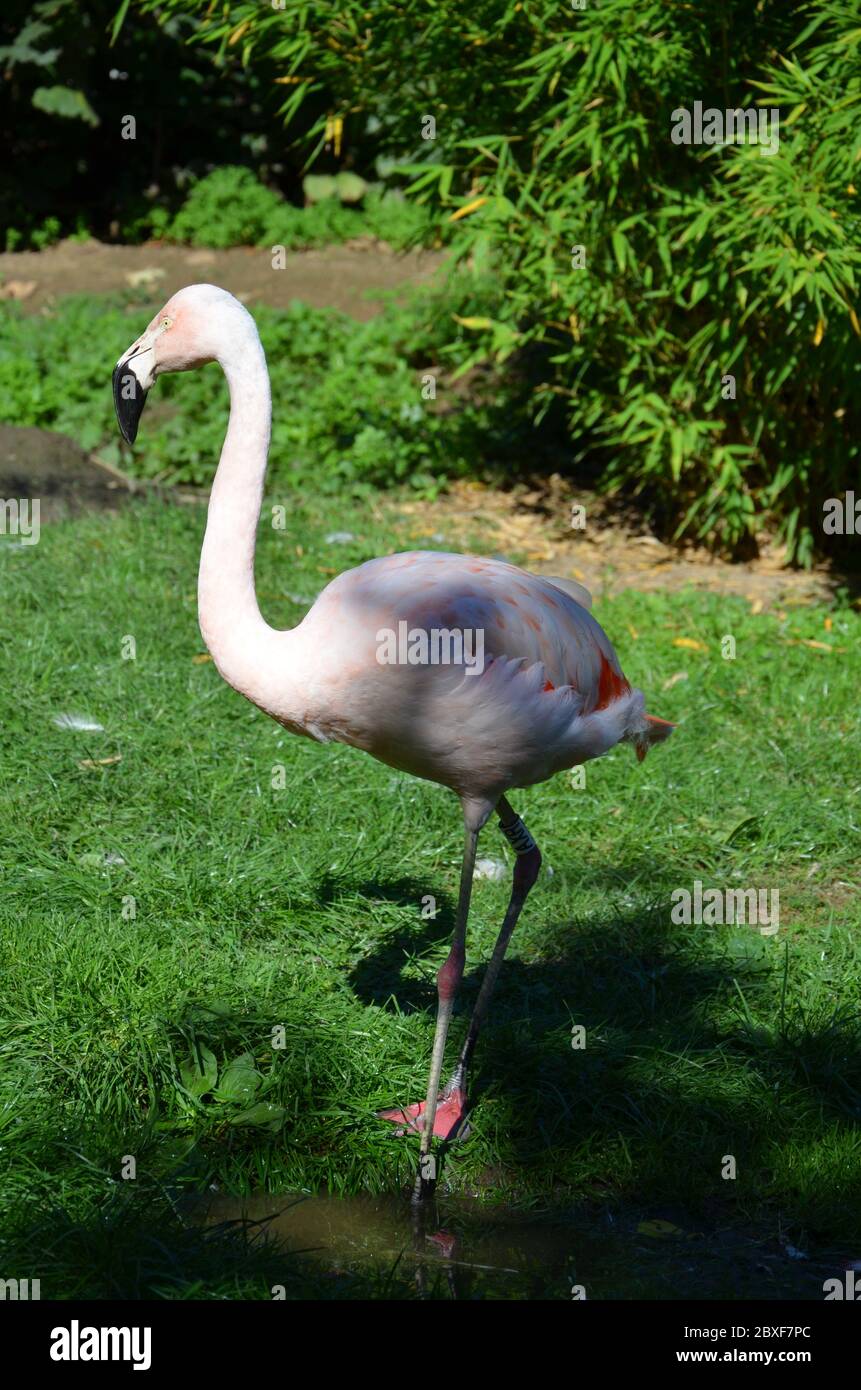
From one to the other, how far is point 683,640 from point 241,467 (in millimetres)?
3597

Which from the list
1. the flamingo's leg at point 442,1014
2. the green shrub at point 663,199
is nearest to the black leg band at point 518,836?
the flamingo's leg at point 442,1014


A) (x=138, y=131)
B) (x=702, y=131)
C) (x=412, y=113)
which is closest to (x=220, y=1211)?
(x=702, y=131)

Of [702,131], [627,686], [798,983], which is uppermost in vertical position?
[702,131]

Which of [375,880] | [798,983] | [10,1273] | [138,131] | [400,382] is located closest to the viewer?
[10,1273]

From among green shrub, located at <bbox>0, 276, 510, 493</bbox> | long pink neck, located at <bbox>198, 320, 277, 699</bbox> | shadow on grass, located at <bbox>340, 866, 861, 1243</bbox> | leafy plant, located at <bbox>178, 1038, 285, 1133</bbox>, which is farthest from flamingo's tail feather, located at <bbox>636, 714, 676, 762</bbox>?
green shrub, located at <bbox>0, 276, 510, 493</bbox>

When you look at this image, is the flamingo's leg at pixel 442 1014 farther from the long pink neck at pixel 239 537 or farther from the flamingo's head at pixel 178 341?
the flamingo's head at pixel 178 341

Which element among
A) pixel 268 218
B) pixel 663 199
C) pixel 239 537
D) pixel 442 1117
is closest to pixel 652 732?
pixel 442 1117

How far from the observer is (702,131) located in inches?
261

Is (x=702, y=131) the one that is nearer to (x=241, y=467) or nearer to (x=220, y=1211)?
(x=241, y=467)

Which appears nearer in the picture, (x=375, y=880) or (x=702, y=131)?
(x=375, y=880)

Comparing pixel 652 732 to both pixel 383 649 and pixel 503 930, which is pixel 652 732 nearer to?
pixel 503 930

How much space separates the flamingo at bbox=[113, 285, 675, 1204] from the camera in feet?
10.1

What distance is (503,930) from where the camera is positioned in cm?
364

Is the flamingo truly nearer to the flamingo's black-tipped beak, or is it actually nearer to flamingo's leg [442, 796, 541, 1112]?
the flamingo's black-tipped beak
